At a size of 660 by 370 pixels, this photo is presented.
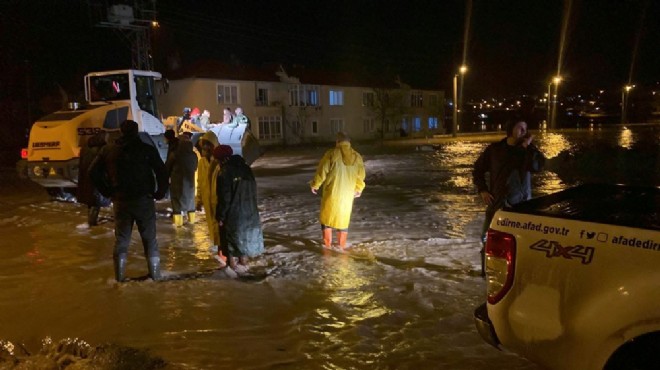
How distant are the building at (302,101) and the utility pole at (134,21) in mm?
3366

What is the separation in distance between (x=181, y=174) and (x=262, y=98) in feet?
118

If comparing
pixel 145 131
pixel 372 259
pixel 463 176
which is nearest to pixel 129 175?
pixel 372 259

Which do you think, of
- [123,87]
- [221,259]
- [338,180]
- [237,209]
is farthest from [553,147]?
[237,209]

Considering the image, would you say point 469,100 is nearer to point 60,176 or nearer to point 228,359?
point 60,176

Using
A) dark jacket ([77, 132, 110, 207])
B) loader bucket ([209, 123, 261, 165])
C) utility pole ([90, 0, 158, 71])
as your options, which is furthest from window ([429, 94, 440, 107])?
dark jacket ([77, 132, 110, 207])

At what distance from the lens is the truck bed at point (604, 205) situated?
10.1 ft

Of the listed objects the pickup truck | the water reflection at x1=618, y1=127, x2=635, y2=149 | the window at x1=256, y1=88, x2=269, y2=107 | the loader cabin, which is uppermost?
the window at x1=256, y1=88, x2=269, y2=107

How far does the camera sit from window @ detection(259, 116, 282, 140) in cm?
4494

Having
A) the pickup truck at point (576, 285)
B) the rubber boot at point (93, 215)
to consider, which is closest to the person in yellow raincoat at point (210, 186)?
the rubber boot at point (93, 215)

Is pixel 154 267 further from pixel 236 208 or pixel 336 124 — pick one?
pixel 336 124

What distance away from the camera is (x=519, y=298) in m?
3.22

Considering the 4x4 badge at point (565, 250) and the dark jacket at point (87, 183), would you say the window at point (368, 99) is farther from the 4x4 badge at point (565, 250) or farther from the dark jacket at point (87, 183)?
the 4x4 badge at point (565, 250)

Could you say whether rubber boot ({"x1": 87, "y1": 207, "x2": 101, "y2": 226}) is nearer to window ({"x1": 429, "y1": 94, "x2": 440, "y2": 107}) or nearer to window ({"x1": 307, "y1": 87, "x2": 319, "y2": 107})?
window ({"x1": 307, "y1": 87, "x2": 319, "y2": 107})

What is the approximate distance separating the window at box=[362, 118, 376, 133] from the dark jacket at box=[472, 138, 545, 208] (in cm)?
4901
